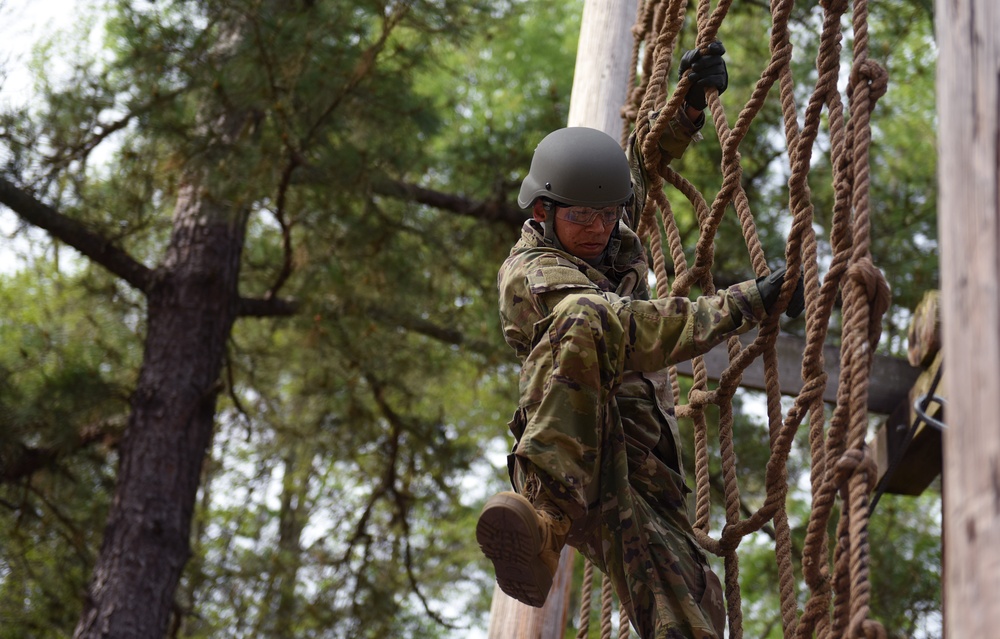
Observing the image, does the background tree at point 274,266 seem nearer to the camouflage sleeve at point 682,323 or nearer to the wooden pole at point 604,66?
the wooden pole at point 604,66

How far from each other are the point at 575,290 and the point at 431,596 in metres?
7.50

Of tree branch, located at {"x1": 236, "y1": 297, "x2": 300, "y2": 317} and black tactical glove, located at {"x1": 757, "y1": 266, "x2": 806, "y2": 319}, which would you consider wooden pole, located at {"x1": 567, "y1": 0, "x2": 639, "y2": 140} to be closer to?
black tactical glove, located at {"x1": 757, "y1": 266, "x2": 806, "y2": 319}

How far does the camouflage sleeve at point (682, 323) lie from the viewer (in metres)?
2.37

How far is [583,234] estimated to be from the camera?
2.69 meters

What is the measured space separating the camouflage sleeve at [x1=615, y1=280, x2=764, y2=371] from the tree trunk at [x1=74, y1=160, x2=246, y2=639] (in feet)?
11.9

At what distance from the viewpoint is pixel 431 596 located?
9.58 metres

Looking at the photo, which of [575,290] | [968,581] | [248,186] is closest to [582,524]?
[575,290]

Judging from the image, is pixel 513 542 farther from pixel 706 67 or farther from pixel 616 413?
pixel 706 67

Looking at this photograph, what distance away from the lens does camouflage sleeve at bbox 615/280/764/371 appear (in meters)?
2.37

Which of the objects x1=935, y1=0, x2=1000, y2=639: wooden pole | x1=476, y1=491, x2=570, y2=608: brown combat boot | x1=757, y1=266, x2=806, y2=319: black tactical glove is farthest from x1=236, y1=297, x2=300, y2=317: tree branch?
x1=935, y1=0, x2=1000, y2=639: wooden pole

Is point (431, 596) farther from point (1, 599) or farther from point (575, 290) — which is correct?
point (575, 290)

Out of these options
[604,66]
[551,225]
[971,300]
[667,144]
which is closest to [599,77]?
[604,66]

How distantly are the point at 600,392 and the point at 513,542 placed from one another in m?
A: 0.37

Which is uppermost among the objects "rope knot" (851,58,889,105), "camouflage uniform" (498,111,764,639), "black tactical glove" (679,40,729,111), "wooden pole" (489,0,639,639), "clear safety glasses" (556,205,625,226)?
"wooden pole" (489,0,639,639)
